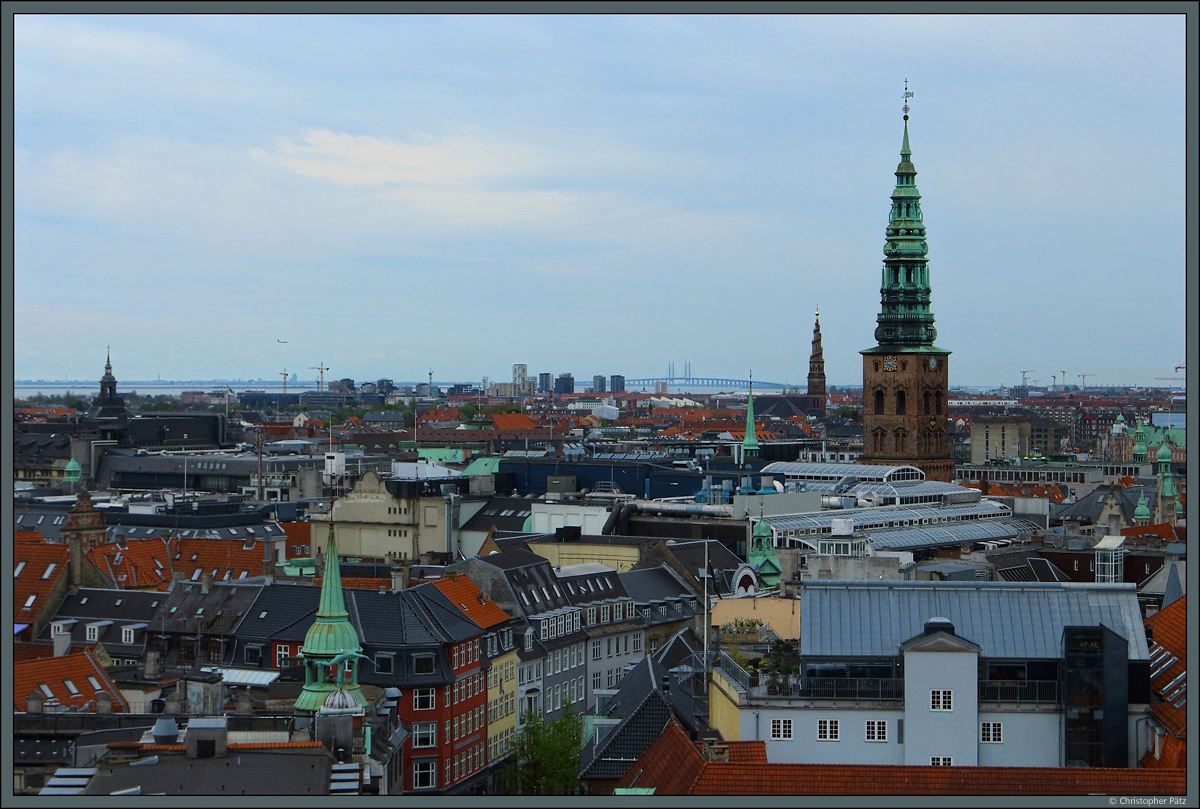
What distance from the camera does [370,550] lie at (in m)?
122

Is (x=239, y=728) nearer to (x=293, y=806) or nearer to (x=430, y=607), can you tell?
(x=293, y=806)

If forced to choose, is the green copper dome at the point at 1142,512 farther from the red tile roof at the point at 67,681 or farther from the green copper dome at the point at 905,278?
the red tile roof at the point at 67,681

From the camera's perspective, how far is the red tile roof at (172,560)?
306ft

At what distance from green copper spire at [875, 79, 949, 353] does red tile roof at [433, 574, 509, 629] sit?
89.7 metres

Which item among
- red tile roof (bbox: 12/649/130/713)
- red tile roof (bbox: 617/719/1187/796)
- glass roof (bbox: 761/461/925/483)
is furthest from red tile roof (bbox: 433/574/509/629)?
glass roof (bbox: 761/461/925/483)

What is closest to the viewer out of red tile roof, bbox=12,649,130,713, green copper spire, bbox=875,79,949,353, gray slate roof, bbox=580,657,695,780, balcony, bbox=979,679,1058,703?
balcony, bbox=979,679,1058,703

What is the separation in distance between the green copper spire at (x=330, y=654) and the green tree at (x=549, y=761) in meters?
6.28

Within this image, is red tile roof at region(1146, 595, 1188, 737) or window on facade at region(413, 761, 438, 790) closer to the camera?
red tile roof at region(1146, 595, 1188, 737)

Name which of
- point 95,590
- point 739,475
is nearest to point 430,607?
point 95,590

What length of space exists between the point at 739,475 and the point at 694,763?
10829 centimetres

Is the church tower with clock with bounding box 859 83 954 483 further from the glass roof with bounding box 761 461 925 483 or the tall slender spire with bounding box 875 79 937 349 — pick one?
the glass roof with bounding box 761 461 925 483

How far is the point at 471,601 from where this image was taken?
76.1 m

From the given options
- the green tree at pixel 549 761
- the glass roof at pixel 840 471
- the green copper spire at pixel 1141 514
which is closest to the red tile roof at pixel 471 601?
the green tree at pixel 549 761

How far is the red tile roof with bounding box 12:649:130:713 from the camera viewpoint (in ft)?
190
